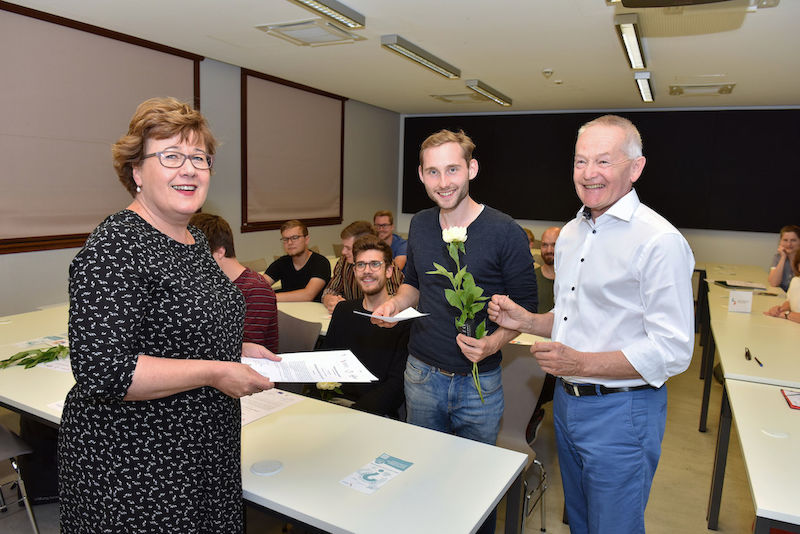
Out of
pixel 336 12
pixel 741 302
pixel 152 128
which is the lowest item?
pixel 741 302

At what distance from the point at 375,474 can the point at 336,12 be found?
3.69 m

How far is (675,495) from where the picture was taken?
325 cm

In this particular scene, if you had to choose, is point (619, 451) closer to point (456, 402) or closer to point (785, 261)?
point (456, 402)

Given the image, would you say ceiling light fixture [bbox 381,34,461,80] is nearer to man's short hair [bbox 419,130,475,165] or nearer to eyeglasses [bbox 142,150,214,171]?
man's short hair [bbox 419,130,475,165]

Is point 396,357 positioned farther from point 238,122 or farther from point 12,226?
point 238,122

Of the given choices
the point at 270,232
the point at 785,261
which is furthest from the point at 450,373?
the point at 270,232

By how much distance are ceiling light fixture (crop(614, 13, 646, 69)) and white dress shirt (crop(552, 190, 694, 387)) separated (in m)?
3.13

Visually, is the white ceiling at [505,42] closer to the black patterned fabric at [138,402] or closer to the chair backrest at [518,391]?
the chair backrest at [518,391]

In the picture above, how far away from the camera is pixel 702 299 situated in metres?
6.68

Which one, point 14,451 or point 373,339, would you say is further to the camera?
point 373,339

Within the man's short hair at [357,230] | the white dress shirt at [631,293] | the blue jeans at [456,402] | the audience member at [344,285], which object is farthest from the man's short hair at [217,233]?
the white dress shirt at [631,293]

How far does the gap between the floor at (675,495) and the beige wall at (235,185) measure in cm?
131

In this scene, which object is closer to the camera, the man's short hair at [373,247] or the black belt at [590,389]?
the black belt at [590,389]

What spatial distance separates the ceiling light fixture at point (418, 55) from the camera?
16.6ft
